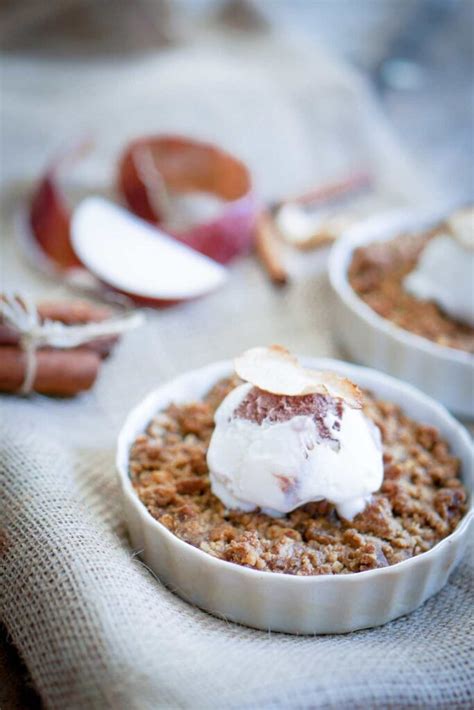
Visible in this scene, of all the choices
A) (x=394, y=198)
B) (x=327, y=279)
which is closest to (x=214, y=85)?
(x=394, y=198)

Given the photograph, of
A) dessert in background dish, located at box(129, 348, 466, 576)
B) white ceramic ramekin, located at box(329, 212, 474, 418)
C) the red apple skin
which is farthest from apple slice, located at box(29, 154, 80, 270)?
dessert in background dish, located at box(129, 348, 466, 576)

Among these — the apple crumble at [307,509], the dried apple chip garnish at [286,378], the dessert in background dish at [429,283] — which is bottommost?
the apple crumble at [307,509]

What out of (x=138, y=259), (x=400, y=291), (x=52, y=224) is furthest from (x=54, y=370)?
(x=400, y=291)

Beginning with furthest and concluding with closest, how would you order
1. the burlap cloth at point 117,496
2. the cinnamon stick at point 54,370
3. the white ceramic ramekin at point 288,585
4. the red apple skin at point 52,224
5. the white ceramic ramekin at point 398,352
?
the red apple skin at point 52,224 < the white ceramic ramekin at point 398,352 < the cinnamon stick at point 54,370 < the white ceramic ramekin at point 288,585 < the burlap cloth at point 117,496

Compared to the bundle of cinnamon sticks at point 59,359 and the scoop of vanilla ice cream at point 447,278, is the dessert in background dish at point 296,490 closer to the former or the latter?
the bundle of cinnamon sticks at point 59,359

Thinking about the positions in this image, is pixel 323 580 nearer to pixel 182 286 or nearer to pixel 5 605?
pixel 5 605

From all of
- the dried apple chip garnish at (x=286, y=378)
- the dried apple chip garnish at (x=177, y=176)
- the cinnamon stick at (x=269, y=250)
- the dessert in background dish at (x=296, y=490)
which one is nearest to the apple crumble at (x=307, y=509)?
the dessert in background dish at (x=296, y=490)

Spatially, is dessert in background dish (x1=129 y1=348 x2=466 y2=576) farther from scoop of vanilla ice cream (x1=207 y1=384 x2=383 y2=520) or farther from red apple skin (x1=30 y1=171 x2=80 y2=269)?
red apple skin (x1=30 y1=171 x2=80 y2=269)
